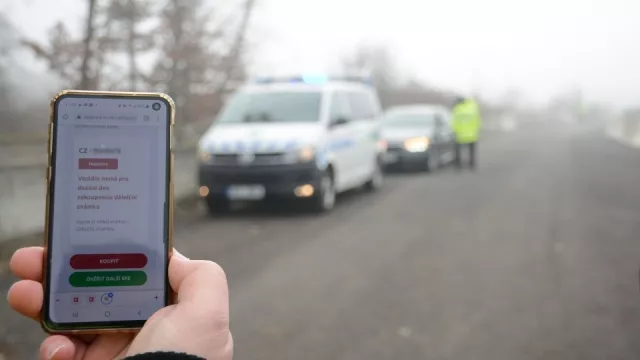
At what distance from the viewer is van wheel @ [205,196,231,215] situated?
36.4ft

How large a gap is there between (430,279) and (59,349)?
5531 mm

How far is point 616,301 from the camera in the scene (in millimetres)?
5988

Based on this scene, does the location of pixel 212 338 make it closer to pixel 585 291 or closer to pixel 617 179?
pixel 585 291

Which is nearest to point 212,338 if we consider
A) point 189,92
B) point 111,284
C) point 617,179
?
point 111,284

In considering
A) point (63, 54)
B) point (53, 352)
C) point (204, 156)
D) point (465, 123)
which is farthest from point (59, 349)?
point (465, 123)

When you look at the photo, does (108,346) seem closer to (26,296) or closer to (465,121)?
(26,296)

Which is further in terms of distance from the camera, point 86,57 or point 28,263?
point 86,57

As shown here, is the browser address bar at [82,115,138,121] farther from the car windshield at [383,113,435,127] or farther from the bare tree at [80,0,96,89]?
the car windshield at [383,113,435,127]

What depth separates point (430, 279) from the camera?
22.4 ft

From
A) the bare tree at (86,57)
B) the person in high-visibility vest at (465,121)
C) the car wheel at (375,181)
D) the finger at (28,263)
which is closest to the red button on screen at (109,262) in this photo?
the finger at (28,263)

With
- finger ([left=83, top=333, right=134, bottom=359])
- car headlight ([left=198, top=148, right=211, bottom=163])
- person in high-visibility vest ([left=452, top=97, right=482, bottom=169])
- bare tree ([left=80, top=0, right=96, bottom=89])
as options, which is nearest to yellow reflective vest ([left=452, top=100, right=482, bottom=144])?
person in high-visibility vest ([left=452, top=97, right=482, bottom=169])

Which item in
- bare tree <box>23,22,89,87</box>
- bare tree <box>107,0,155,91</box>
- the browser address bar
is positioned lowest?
the browser address bar

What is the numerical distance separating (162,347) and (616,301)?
5.34 m

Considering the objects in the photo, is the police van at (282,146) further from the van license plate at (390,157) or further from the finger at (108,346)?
the finger at (108,346)
